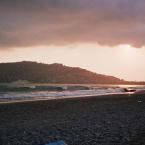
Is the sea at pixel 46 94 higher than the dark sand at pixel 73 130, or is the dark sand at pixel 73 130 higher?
the sea at pixel 46 94

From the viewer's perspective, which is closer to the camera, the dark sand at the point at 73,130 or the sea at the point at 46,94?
the dark sand at the point at 73,130

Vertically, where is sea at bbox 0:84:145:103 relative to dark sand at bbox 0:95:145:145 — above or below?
above

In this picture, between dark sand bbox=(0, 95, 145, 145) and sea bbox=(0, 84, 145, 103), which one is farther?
sea bbox=(0, 84, 145, 103)

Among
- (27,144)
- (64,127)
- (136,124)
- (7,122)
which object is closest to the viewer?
(27,144)

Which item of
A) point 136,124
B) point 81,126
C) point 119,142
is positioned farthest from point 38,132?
point 136,124

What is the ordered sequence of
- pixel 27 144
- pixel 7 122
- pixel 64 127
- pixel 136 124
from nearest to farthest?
pixel 27 144 < pixel 64 127 < pixel 136 124 < pixel 7 122

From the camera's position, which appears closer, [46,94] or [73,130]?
[73,130]

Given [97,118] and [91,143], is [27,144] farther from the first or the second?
[97,118]

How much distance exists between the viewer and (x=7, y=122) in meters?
28.7

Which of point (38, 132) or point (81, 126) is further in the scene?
point (81, 126)

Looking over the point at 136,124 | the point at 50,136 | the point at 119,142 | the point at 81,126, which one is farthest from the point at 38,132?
the point at 136,124

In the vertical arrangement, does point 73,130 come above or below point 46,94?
below

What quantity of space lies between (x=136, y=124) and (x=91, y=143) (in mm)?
7734

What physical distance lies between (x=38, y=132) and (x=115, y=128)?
498cm
